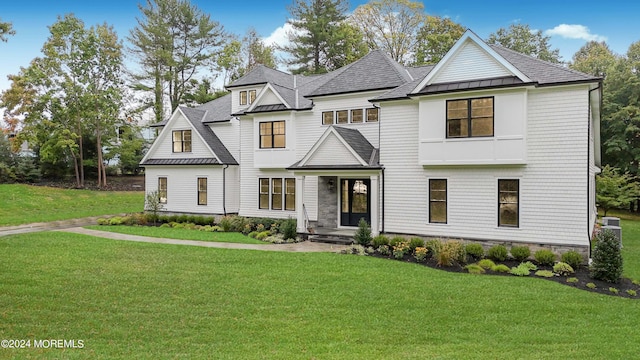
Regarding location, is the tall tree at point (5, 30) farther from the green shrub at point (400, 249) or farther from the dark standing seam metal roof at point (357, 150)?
the green shrub at point (400, 249)

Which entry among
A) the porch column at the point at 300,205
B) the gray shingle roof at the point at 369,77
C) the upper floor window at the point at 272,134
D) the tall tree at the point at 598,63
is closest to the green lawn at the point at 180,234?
the porch column at the point at 300,205

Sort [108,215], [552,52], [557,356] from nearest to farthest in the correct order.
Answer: [557,356] → [108,215] → [552,52]

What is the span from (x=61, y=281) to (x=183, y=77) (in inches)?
1346

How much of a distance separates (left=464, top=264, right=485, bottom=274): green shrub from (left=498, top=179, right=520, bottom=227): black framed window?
2.79 metres

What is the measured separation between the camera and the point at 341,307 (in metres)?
8.73

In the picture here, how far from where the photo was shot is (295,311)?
8.40m

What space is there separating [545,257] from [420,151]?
17.9 feet

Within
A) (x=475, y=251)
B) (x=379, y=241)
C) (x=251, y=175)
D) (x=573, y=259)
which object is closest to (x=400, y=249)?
(x=379, y=241)

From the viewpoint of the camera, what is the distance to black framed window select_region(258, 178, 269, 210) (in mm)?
21094

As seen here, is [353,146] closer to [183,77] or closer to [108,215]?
[108,215]

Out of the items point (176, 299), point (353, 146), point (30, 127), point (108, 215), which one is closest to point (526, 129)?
point (353, 146)

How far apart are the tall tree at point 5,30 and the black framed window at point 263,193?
39.4ft

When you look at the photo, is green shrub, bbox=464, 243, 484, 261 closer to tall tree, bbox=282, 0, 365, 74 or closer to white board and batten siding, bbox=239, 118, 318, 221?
white board and batten siding, bbox=239, 118, 318, 221

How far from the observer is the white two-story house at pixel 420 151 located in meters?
13.5
